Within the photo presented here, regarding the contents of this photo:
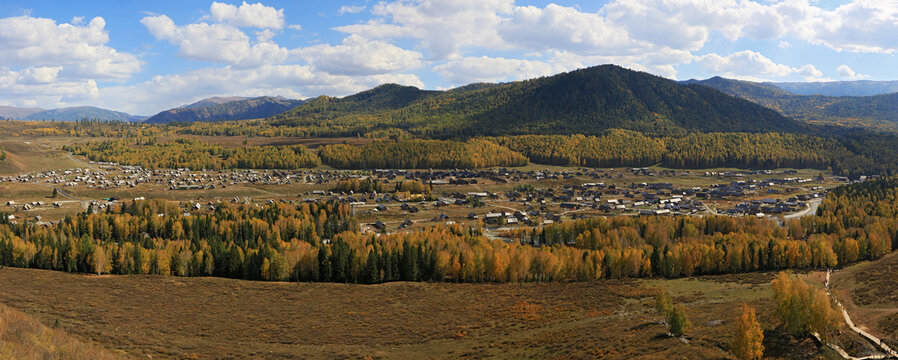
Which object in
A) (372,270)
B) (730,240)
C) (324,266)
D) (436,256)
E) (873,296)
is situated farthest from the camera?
(730,240)

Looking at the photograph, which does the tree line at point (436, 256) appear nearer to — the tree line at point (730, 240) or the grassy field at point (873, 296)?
the tree line at point (730, 240)

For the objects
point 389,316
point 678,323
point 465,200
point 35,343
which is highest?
point 35,343

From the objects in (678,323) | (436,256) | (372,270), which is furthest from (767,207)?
(372,270)

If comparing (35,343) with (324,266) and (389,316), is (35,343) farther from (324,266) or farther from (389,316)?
(324,266)

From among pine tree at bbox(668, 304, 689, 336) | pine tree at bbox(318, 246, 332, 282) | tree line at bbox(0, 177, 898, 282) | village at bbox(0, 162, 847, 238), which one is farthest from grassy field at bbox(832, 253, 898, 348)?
village at bbox(0, 162, 847, 238)

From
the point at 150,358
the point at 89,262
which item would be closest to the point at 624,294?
the point at 150,358

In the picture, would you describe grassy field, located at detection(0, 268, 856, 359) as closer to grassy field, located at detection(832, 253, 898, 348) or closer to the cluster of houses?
grassy field, located at detection(832, 253, 898, 348)

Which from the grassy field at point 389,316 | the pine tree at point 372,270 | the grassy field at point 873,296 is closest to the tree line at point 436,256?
the pine tree at point 372,270
